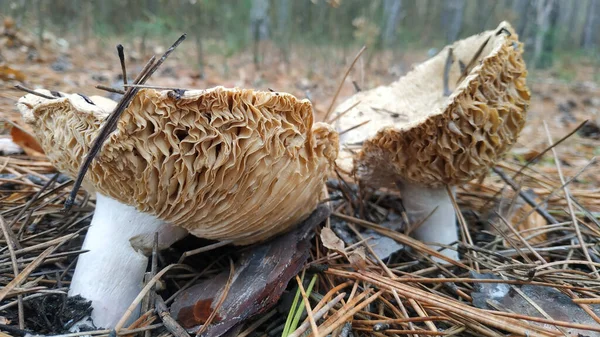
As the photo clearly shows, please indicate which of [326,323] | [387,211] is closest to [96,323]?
[326,323]

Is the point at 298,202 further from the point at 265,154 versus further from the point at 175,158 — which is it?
the point at 175,158

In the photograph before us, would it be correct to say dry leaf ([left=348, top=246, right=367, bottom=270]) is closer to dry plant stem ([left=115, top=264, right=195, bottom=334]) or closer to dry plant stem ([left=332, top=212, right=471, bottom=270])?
dry plant stem ([left=332, top=212, right=471, bottom=270])

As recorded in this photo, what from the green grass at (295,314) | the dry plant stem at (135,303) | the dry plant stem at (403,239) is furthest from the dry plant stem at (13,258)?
the dry plant stem at (403,239)

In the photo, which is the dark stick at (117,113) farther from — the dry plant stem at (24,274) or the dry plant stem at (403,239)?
the dry plant stem at (403,239)

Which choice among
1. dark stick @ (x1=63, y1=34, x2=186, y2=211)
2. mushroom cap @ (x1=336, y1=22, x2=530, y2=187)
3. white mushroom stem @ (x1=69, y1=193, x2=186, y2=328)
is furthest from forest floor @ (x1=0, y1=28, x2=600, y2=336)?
dark stick @ (x1=63, y1=34, x2=186, y2=211)

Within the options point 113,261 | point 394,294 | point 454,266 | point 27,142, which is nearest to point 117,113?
point 113,261

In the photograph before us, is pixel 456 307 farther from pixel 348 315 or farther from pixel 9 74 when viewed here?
pixel 9 74
